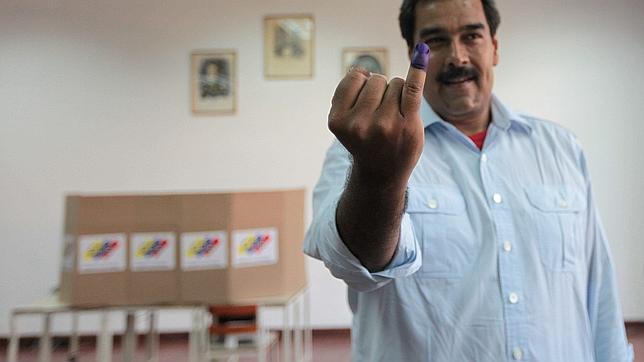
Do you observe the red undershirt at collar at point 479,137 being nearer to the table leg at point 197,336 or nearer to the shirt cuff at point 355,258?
the shirt cuff at point 355,258

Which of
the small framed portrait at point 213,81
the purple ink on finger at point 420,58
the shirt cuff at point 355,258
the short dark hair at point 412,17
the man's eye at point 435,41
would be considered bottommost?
the shirt cuff at point 355,258

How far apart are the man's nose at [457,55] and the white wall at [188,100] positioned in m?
3.34

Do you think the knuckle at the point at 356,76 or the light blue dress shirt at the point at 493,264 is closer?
the knuckle at the point at 356,76

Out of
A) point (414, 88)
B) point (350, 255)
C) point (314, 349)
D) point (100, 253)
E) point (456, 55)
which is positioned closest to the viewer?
point (414, 88)

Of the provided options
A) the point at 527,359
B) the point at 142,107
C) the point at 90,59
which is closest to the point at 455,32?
the point at 527,359

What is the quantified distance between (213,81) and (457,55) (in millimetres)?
3623

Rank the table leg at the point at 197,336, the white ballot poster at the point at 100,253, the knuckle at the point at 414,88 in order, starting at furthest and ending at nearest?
1. the table leg at the point at 197,336
2. the white ballot poster at the point at 100,253
3. the knuckle at the point at 414,88

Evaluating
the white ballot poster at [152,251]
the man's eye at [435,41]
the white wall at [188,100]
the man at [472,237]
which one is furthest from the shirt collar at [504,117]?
the white wall at [188,100]

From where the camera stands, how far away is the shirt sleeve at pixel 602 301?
98 cm

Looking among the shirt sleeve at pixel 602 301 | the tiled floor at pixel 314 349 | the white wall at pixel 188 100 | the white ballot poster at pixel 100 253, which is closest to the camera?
the shirt sleeve at pixel 602 301

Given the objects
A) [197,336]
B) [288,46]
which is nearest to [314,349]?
[197,336]

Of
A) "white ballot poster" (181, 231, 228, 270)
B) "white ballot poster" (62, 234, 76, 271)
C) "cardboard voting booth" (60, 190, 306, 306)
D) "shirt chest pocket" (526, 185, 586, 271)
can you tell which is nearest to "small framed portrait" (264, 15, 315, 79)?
"cardboard voting booth" (60, 190, 306, 306)

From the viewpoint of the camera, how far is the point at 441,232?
2.89ft

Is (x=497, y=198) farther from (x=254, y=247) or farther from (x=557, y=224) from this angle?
(x=254, y=247)
